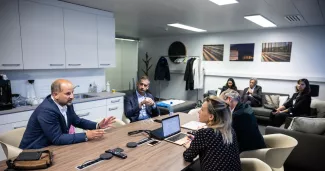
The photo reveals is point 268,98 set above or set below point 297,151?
above

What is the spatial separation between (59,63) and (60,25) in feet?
1.97

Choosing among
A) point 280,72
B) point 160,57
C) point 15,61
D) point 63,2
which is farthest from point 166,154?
point 160,57

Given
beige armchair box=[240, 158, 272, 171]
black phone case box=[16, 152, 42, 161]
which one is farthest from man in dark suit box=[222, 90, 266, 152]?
black phone case box=[16, 152, 42, 161]

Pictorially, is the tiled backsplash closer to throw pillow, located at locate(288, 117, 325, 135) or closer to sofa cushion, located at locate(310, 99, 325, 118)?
throw pillow, located at locate(288, 117, 325, 135)

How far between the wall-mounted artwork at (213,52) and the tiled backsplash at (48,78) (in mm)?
3658

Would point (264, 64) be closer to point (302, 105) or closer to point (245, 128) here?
point (302, 105)

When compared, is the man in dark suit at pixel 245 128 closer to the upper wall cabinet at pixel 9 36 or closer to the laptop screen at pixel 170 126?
the laptop screen at pixel 170 126

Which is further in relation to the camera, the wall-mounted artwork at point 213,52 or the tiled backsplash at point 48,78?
the wall-mounted artwork at point 213,52

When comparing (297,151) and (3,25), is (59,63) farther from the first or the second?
(297,151)

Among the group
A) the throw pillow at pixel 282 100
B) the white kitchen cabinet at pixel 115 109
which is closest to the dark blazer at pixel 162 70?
the white kitchen cabinet at pixel 115 109

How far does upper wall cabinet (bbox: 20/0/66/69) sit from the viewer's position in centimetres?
287

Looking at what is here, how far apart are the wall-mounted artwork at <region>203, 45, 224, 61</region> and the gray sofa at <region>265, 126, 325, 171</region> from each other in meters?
3.96

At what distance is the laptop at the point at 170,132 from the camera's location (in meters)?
1.89

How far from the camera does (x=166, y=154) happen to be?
5.22 ft
